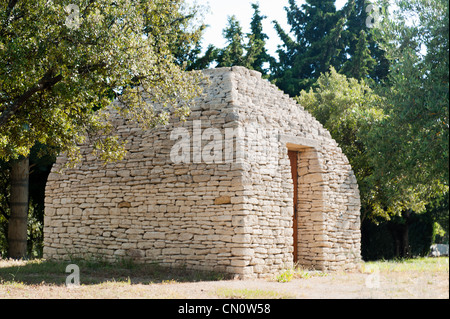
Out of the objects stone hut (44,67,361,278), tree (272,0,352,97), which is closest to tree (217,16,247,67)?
tree (272,0,352,97)

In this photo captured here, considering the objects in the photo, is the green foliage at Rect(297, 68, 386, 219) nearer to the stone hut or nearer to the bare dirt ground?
the stone hut

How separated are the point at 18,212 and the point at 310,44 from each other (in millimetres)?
17416

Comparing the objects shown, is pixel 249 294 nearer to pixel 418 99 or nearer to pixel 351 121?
pixel 418 99

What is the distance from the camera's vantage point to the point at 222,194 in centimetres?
993

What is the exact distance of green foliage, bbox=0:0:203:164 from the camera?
27.9ft

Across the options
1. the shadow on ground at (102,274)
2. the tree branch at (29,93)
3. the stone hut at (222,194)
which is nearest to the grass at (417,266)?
the stone hut at (222,194)

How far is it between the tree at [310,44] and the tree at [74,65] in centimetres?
1436

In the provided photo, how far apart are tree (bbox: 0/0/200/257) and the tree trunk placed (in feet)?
19.0

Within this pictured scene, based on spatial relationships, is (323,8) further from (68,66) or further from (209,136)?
(68,66)

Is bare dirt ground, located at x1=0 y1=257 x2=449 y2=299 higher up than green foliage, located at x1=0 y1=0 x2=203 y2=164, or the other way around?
green foliage, located at x1=0 y1=0 x2=203 y2=164

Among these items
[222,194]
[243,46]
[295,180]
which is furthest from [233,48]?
[222,194]

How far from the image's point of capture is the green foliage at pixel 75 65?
27.9ft

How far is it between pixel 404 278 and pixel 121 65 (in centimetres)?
628
